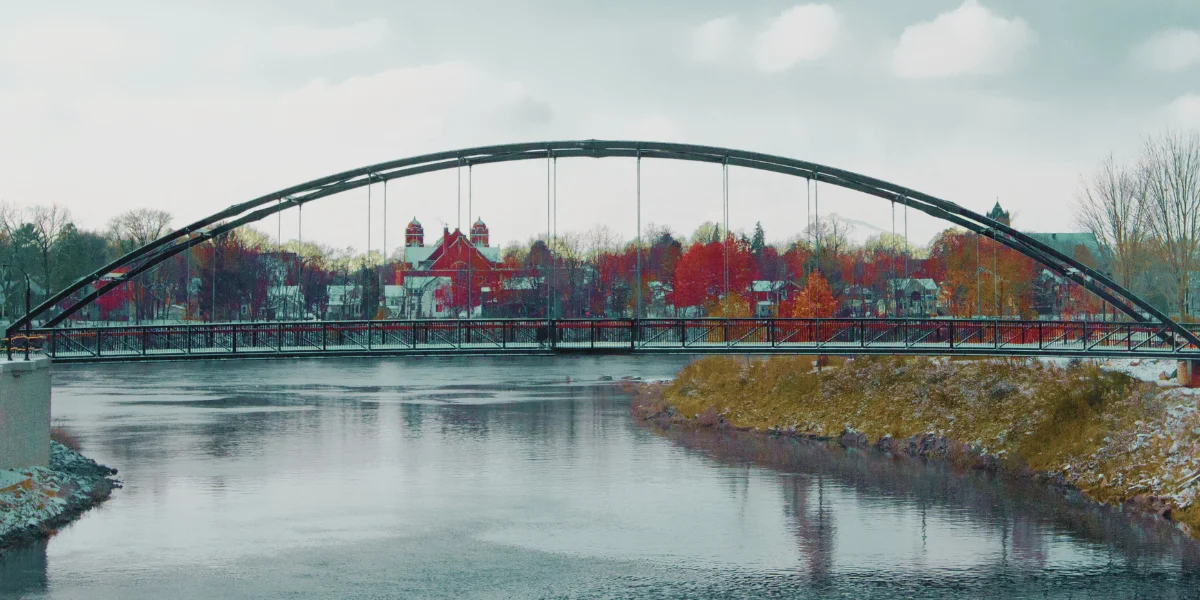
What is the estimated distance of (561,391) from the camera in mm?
72125

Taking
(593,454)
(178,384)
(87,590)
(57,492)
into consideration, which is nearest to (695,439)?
(593,454)

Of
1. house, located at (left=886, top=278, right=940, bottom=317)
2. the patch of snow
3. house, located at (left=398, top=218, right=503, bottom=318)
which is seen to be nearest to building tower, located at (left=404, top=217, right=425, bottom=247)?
house, located at (left=398, top=218, right=503, bottom=318)

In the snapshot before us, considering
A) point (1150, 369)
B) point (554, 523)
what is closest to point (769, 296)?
point (1150, 369)

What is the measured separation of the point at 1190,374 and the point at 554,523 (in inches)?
900

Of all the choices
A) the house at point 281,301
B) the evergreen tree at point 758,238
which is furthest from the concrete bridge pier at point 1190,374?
the evergreen tree at point 758,238

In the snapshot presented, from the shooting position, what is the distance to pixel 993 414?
44.8 m

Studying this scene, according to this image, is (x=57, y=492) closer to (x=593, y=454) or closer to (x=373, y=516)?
(x=373, y=516)

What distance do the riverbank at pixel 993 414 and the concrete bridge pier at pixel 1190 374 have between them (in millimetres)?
597

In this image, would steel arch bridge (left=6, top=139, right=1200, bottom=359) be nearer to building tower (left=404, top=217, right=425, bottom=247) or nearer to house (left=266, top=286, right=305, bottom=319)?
house (left=266, top=286, right=305, bottom=319)

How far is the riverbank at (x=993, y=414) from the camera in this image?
36.5 meters

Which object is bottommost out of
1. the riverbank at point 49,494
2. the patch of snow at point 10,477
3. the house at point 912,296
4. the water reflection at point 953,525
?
the water reflection at point 953,525

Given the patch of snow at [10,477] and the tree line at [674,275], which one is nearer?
the patch of snow at [10,477]

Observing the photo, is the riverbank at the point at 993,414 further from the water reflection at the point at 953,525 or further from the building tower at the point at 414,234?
the building tower at the point at 414,234

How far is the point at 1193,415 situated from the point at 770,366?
2344 centimetres
